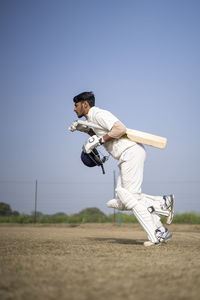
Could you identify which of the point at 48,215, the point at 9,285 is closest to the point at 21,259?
the point at 9,285

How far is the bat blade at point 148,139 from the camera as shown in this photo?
4.52 m

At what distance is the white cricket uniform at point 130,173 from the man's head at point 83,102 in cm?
25

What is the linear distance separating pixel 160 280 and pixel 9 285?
0.90 m

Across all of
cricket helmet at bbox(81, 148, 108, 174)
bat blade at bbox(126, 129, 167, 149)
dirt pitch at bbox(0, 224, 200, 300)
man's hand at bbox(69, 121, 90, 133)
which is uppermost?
man's hand at bbox(69, 121, 90, 133)

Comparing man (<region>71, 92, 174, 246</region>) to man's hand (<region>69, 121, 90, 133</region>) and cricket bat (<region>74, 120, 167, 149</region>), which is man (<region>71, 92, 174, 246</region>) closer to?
cricket bat (<region>74, 120, 167, 149</region>)

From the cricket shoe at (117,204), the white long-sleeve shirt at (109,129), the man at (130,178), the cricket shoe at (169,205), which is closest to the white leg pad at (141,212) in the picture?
the man at (130,178)

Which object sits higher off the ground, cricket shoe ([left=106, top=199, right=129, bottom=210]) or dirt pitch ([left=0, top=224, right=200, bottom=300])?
cricket shoe ([left=106, top=199, right=129, bottom=210])

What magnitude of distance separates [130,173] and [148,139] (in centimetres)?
52

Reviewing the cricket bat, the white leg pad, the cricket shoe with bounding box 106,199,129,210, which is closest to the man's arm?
the cricket bat

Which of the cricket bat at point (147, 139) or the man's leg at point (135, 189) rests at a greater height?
the cricket bat at point (147, 139)

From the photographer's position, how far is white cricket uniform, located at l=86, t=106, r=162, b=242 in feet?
14.1

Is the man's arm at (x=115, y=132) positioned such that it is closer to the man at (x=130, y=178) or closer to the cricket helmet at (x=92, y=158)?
the man at (x=130, y=178)

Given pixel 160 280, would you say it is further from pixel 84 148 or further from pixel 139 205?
pixel 84 148

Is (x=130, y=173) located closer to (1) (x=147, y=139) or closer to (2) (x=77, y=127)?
(1) (x=147, y=139)
